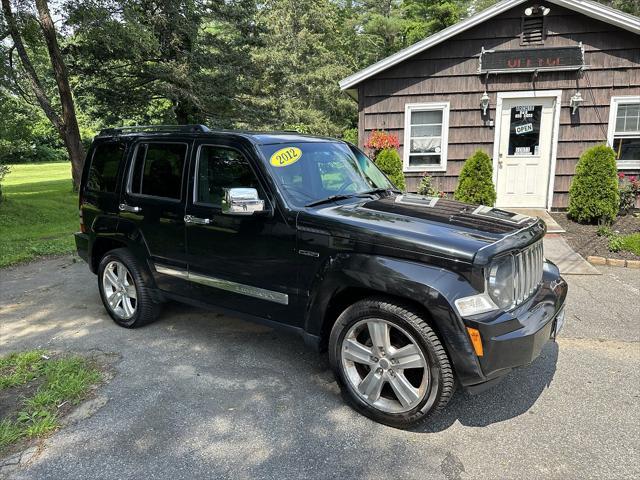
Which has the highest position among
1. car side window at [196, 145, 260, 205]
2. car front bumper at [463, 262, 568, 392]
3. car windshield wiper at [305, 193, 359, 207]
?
car side window at [196, 145, 260, 205]

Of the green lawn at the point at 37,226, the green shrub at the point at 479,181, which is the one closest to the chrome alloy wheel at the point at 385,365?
the green lawn at the point at 37,226

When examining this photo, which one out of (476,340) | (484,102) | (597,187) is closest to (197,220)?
(476,340)

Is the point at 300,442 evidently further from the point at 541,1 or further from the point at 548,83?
the point at 541,1

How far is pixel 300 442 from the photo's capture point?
2.88 m

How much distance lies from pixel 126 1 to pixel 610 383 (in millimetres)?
11720

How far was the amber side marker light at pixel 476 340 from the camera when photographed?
2.67m

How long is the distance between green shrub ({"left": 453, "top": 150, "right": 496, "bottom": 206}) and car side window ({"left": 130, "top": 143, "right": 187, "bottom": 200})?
22.9 feet

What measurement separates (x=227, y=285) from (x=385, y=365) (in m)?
1.49

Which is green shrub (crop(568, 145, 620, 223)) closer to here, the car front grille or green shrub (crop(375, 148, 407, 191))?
green shrub (crop(375, 148, 407, 191))

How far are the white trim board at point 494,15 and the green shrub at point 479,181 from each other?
8.61 ft

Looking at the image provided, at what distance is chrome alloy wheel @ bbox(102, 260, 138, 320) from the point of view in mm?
4655

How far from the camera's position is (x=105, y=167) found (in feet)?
15.8

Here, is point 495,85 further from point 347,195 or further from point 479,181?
point 347,195

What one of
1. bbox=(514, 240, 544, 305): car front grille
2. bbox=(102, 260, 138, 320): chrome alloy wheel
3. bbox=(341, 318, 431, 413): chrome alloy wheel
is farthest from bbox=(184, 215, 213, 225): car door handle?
bbox=(514, 240, 544, 305): car front grille
